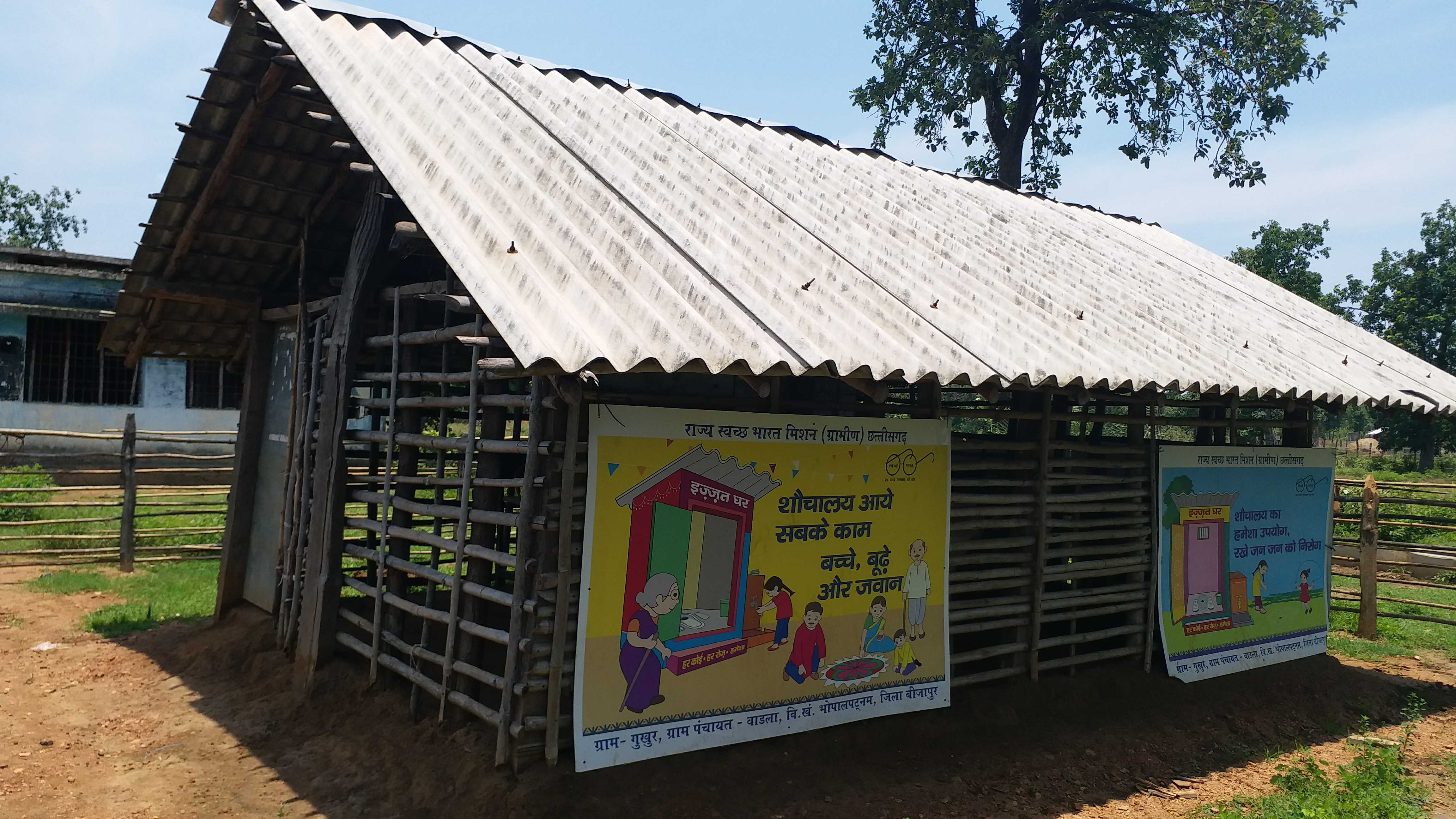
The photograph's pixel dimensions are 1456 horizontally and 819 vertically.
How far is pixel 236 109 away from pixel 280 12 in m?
0.95

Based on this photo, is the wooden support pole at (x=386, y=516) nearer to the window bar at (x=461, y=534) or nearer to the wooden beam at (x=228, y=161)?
the window bar at (x=461, y=534)

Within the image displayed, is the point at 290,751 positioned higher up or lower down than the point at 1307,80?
lower down

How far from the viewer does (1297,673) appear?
8.05m

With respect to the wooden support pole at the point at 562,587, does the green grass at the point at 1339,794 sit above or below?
below

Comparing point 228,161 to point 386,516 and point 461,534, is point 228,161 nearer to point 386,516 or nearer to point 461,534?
point 386,516

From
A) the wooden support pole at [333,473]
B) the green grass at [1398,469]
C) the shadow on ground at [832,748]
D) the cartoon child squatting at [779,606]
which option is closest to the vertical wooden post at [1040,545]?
the shadow on ground at [832,748]

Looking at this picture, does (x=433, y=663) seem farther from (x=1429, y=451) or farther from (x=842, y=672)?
(x=1429, y=451)

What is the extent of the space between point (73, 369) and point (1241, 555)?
17183 mm

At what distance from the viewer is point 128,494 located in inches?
431

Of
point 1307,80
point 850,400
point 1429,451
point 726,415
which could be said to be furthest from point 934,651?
point 1429,451

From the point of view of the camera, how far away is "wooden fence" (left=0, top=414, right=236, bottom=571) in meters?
10.7

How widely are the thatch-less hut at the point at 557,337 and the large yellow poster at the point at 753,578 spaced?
0.20 metres

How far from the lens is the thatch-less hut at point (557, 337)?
463cm

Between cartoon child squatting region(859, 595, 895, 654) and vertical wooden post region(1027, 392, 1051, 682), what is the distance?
1.50m
